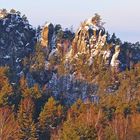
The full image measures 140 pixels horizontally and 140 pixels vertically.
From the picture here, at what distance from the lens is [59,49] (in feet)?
484

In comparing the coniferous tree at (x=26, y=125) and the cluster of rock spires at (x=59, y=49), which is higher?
the cluster of rock spires at (x=59, y=49)

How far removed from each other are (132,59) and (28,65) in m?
25.0

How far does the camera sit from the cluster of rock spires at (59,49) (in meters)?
137

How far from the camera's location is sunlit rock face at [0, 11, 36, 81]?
5654 inches

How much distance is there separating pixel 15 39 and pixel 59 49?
1140 centimetres

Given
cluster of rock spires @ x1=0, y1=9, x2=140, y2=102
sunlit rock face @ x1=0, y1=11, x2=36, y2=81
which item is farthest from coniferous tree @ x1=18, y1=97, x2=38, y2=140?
sunlit rock face @ x1=0, y1=11, x2=36, y2=81

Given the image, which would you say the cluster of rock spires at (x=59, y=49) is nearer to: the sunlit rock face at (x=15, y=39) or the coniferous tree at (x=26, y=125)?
the sunlit rock face at (x=15, y=39)

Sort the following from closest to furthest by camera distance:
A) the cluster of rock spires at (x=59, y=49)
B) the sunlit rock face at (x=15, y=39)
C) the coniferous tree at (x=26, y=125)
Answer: the coniferous tree at (x=26, y=125) < the cluster of rock spires at (x=59, y=49) < the sunlit rock face at (x=15, y=39)

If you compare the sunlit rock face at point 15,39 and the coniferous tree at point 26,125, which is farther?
the sunlit rock face at point 15,39

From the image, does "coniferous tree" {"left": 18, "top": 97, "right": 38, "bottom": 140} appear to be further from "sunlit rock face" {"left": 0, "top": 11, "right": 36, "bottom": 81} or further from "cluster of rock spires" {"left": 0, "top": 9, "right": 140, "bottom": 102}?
"sunlit rock face" {"left": 0, "top": 11, "right": 36, "bottom": 81}

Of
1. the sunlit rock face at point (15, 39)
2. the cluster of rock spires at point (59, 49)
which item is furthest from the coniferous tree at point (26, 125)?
the sunlit rock face at point (15, 39)

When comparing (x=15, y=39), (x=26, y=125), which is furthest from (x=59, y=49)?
(x=26, y=125)

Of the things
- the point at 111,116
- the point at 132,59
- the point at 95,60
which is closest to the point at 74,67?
the point at 95,60

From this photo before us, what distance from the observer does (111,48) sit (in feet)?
457
